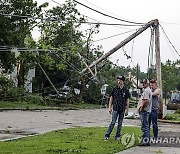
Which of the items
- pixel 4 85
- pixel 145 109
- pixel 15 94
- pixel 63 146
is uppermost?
pixel 4 85

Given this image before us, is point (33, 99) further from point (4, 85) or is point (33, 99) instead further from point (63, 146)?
point (63, 146)

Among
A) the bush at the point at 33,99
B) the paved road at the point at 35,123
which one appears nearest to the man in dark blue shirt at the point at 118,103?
the paved road at the point at 35,123

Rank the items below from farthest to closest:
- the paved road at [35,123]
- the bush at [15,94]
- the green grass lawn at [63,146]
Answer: the bush at [15,94] < the paved road at [35,123] < the green grass lawn at [63,146]

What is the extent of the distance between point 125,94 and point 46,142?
266 centimetres

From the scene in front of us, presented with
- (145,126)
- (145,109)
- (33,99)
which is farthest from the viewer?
(33,99)

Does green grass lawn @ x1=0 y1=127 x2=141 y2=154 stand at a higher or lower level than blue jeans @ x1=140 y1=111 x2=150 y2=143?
lower

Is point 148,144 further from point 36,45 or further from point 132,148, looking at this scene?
point 36,45

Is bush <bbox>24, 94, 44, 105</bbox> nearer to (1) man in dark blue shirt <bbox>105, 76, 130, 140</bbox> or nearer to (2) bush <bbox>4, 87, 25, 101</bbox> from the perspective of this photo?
(2) bush <bbox>4, 87, 25, 101</bbox>

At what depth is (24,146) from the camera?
33.2ft

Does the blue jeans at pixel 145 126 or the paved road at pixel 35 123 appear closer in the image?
the blue jeans at pixel 145 126

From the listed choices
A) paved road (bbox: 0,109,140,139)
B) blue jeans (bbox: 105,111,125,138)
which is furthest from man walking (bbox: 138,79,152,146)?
paved road (bbox: 0,109,140,139)

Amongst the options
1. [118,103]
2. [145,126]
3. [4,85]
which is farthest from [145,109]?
[4,85]

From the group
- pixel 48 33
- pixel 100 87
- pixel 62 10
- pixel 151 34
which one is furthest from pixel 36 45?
pixel 151 34

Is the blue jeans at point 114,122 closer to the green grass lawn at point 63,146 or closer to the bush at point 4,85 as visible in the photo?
the green grass lawn at point 63,146
